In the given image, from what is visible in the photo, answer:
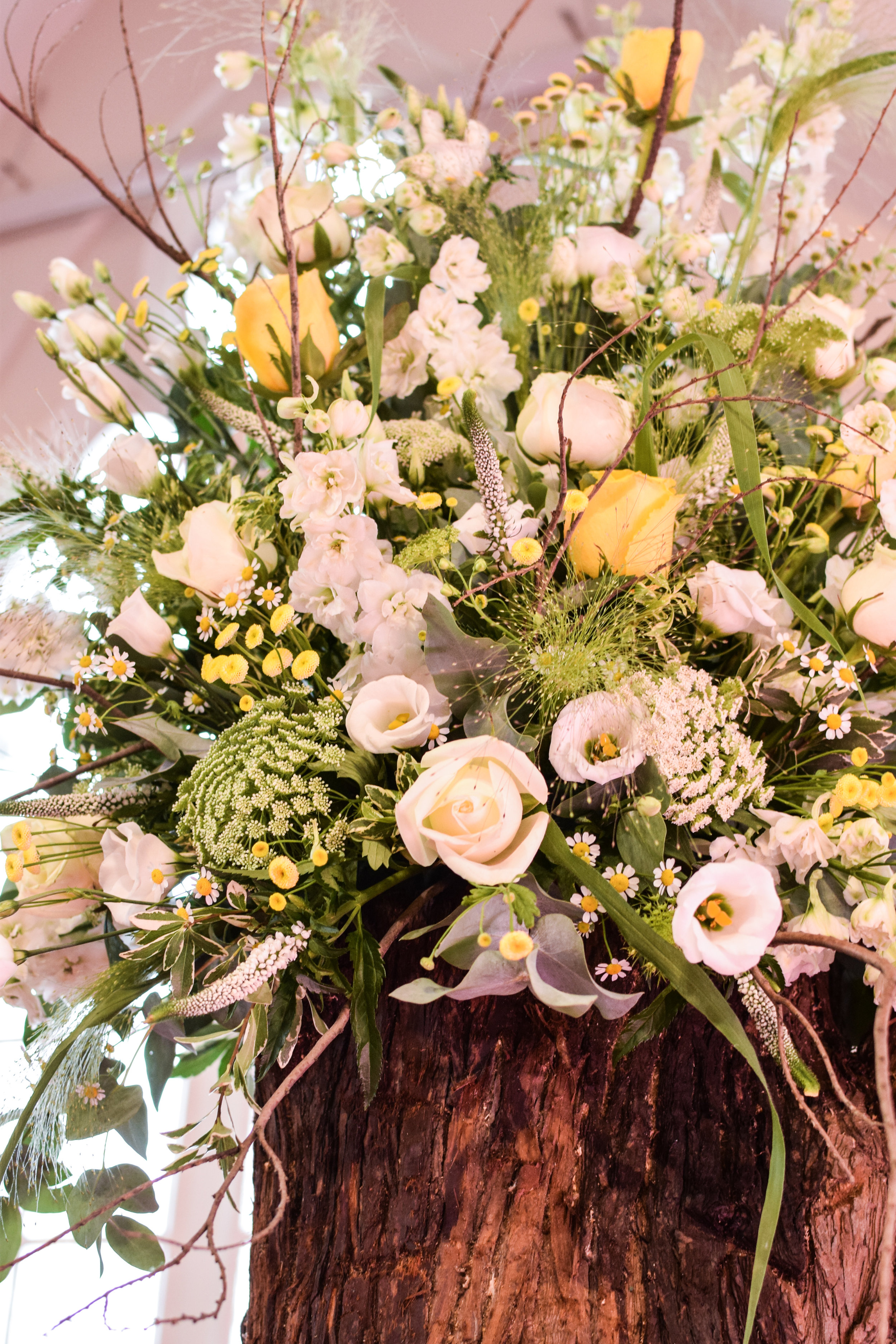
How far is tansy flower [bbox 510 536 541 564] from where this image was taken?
0.49 m

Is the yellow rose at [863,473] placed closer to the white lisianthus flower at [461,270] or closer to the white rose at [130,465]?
the white lisianthus flower at [461,270]

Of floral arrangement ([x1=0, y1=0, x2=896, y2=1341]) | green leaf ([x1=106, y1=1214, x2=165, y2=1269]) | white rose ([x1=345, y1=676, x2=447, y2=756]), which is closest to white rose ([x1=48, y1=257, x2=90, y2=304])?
floral arrangement ([x1=0, y1=0, x2=896, y2=1341])

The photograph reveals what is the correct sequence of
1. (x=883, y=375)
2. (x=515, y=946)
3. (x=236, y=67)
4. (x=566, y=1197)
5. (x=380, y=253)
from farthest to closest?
(x=236, y=67), (x=380, y=253), (x=883, y=375), (x=566, y=1197), (x=515, y=946)

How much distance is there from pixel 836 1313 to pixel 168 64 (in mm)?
1626

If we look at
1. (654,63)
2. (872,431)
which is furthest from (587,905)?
(654,63)

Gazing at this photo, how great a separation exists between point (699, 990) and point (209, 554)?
0.40m

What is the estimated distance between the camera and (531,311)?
691 millimetres

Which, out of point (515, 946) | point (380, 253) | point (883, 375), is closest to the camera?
point (515, 946)

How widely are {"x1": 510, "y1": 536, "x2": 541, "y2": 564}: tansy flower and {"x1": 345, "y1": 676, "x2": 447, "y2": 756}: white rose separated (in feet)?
0.31

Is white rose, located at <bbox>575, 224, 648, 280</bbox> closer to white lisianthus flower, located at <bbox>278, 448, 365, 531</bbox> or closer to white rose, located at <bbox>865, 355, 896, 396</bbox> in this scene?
white rose, located at <bbox>865, 355, 896, 396</bbox>

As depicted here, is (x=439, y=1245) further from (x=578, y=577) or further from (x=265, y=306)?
(x=265, y=306)

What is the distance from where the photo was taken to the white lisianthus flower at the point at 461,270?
0.70 metres

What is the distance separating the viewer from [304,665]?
0.55m

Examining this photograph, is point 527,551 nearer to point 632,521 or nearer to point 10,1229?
point 632,521
